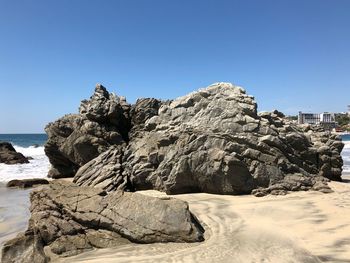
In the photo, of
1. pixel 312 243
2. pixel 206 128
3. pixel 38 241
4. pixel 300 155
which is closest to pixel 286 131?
pixel 300 155

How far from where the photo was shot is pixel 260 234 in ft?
29.5

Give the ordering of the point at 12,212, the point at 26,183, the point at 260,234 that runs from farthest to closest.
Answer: the point at 26,183, the point at 12,212, the point at 260,234

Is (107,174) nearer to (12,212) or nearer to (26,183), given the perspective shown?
(12,212)

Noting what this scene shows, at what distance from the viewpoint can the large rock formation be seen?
14250mm

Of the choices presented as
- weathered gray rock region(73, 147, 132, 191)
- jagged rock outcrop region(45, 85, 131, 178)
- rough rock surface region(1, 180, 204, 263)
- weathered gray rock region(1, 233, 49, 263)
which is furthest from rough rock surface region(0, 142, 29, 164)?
weathered gray rock region(1, 233, 49, 263)

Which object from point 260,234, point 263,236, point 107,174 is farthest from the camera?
A: point 107,174

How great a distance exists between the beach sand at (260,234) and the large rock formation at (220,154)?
155cm

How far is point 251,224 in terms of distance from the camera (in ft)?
32.5

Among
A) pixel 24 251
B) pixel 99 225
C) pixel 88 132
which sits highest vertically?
pixel 88 132

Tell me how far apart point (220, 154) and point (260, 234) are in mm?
5705

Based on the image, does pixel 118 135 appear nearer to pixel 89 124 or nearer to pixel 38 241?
pixel 89 124

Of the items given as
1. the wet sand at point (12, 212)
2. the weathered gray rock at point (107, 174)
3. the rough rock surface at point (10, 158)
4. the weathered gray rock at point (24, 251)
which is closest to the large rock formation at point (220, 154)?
the weathered gray rock at point (107, 174)

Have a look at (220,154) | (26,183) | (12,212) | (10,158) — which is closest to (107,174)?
(12,212)

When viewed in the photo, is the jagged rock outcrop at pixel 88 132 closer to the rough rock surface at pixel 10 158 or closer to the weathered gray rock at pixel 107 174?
the weathered gray rock at pixel 107 174
